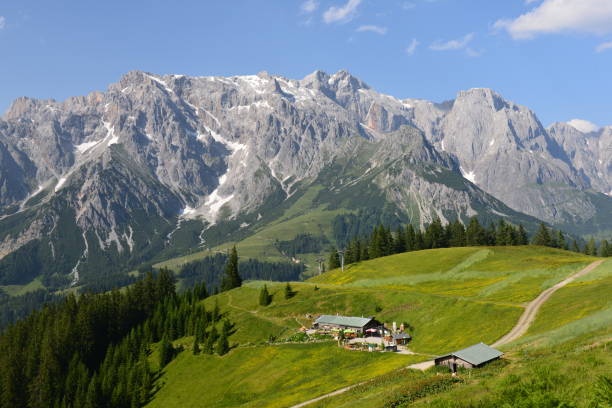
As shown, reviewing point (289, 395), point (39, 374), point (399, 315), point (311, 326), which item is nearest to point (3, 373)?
point (39, 374)

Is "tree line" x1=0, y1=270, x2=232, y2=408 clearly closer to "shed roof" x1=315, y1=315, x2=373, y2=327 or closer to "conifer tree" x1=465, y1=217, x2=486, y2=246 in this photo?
"shed roof" x1=315, y1=315, x2=373, y2=327

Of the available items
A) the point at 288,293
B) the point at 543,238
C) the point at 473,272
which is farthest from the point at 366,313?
the point at 543,238

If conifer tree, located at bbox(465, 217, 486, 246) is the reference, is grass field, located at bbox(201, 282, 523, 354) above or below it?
below

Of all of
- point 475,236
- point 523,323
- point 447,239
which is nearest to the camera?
point 523,323

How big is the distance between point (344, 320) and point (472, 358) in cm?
4665

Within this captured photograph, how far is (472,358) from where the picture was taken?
2141 inches

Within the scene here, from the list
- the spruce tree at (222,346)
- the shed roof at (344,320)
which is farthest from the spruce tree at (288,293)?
the spruce tree at (222,346)

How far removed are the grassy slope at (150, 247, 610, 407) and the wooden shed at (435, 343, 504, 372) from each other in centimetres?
700

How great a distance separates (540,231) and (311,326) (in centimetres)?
12672

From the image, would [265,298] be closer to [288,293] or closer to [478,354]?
[288,293]

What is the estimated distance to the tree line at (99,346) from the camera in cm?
10788

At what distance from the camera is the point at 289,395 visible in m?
70.4

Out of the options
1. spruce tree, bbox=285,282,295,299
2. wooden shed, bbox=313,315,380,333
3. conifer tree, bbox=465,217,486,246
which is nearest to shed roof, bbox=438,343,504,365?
wooden shed, bbox=313,315,380,333

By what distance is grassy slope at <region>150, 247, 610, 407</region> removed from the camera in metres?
75.0
